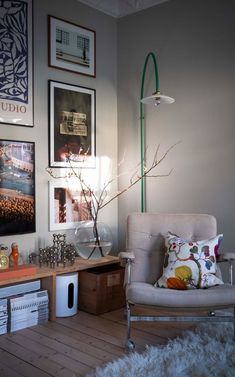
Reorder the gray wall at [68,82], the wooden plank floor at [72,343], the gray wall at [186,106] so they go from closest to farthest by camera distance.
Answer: the wooden plank floor at [72,343]
the gray wall at [186,106]
the gray wall at [68,82]

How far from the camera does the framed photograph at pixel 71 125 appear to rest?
348 centimetres

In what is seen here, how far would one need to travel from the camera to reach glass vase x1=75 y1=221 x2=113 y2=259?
11.3 ft

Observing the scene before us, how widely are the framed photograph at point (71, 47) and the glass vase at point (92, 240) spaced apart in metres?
1.40

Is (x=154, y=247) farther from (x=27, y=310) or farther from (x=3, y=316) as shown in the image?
(x=3, y=316)

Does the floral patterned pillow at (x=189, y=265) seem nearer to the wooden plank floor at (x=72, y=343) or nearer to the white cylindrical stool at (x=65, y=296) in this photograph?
the wooden plank floor at (x=72, y=343)

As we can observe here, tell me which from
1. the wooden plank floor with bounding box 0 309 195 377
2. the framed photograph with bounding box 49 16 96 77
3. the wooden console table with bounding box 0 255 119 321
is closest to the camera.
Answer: the wooden plank floor with bounding box 0 309 195 377

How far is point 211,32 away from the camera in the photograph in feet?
10.9

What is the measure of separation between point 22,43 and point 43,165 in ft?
3.23

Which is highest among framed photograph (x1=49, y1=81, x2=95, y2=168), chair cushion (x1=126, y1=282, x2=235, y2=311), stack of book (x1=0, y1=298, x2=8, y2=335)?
framed photograph (x1=49, y1=81, x2=95, y2=168)

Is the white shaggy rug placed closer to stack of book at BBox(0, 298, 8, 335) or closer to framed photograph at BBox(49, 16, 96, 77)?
stack of book at BBox(0, 298, 8, 335)

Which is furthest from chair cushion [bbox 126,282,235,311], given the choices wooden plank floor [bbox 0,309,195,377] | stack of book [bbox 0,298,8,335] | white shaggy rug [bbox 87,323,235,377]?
stack of book [bbox 0,298,8,335]

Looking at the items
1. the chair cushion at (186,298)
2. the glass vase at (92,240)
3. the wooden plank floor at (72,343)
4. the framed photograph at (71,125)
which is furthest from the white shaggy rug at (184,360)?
the framed photograph at (71,125)

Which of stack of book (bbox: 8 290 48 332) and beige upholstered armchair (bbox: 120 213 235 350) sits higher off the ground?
beige upholstered armchair (bbox: 120 213 235 350)

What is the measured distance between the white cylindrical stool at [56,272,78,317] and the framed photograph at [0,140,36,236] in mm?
482
